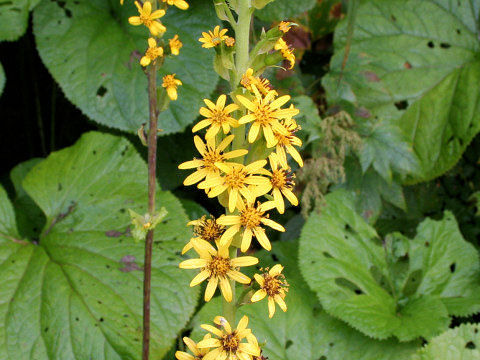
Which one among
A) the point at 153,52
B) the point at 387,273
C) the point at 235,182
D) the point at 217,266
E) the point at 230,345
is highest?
the point at 153,52

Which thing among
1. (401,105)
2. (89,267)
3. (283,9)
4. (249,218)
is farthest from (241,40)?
(401,105)

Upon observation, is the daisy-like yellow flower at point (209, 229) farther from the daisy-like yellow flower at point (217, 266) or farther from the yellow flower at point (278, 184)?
the yellow flower at point (278, 184)

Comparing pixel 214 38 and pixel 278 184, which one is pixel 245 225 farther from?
pixel 214 38

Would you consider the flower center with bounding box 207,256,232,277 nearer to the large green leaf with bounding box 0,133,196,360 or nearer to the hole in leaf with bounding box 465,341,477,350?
the large green leaf with bounding box 0,133,196,360

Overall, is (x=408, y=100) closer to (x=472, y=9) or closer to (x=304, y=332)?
(x=472, y=9)

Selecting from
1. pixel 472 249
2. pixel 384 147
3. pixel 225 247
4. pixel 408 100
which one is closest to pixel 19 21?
pixel 225 247

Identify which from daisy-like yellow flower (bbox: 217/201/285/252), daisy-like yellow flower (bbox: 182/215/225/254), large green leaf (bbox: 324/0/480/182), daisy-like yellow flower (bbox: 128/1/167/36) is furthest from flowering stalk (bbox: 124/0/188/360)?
large green leaf (bbox: 324/0/480/182)
